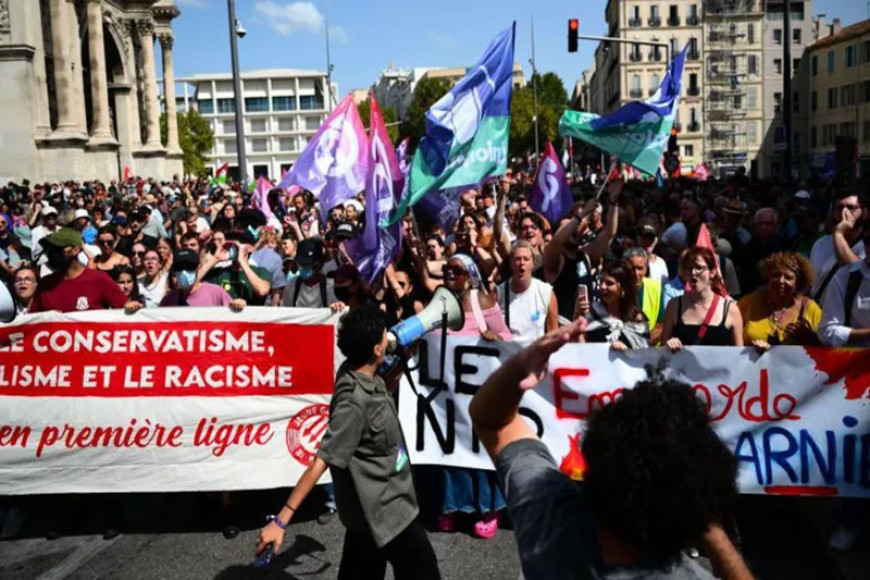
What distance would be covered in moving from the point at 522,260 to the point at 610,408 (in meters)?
3.90

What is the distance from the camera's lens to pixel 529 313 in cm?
557

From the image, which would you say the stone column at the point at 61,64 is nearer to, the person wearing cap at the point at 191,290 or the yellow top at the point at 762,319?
the person wearing cap at the point at 191,290

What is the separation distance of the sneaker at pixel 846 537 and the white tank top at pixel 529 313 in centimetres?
207

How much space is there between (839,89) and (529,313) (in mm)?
73819

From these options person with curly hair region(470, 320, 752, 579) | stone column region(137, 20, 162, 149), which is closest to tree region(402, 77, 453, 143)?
stone column region(137, 20, 162, 149)

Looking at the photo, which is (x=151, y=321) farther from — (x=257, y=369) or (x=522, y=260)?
(x=522, y=260)

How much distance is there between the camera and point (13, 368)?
5488 mm

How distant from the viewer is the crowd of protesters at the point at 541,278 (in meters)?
5.11

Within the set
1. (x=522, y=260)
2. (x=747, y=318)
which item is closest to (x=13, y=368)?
(x=522, y=260)

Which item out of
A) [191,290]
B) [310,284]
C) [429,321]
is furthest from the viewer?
[310,284]

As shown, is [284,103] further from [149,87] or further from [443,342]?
[443,342]

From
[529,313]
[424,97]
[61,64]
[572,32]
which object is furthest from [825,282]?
[424,97]

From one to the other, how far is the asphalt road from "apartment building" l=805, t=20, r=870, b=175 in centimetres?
6198

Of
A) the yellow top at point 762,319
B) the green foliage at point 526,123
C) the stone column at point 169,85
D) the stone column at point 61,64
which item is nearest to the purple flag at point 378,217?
the yellow top at point 762,319
